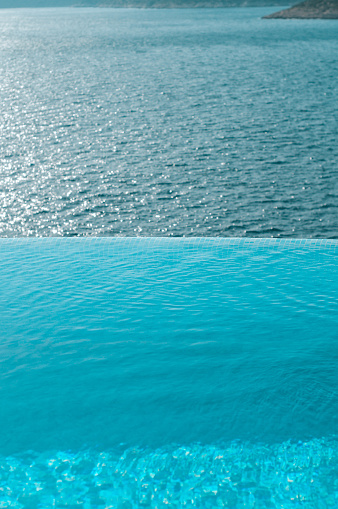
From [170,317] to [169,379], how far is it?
→ 6.36ft

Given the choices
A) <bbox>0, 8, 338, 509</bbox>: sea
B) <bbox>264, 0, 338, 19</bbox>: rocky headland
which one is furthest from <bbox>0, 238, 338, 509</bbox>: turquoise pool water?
<bbox>264, 0, 338, 19</bbox>: rocky headland

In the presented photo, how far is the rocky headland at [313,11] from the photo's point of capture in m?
105

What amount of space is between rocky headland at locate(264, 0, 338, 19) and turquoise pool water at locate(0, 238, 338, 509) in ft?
349

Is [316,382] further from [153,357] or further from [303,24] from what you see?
[303,24]

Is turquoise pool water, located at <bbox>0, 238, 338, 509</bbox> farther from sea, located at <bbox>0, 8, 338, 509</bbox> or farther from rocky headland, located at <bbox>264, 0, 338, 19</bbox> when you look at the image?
rocky headland, located at <bbox>264, 0, 338, 19</bbox>

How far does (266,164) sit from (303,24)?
86.8 meters

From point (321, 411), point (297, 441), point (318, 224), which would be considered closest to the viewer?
point (297, 441)

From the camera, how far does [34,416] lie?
7938 mm

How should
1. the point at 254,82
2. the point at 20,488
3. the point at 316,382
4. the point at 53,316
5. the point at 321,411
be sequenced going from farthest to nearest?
1. the point at 254,82
2. the point at 53,316
3. the point at 316,382
4. the point at 321,411
5. the point at 20,488

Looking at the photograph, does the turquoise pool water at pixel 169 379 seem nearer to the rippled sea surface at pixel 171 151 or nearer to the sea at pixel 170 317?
the sea at pixel 170 317

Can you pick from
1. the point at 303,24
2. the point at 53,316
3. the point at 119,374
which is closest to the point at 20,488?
the point at 119,374

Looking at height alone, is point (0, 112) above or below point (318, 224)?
above

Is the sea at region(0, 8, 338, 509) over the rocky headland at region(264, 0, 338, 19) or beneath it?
beneath

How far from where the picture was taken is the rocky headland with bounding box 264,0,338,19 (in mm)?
104938
